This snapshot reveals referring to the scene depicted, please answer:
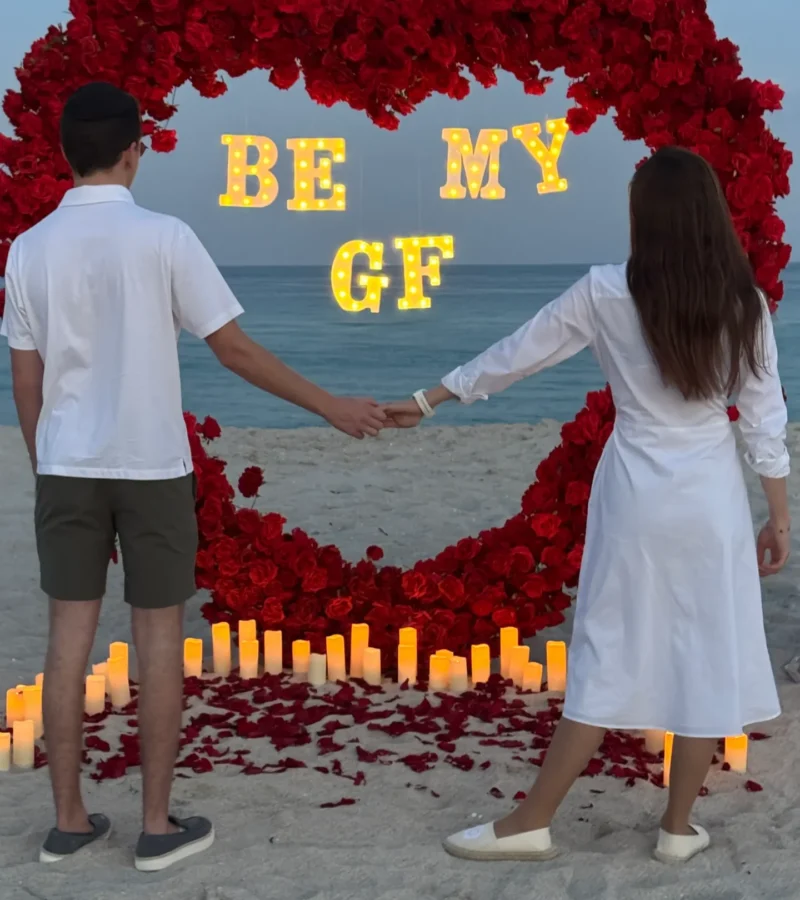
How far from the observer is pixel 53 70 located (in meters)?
4.24

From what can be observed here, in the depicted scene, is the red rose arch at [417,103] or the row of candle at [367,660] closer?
the red rose arch at [417,103]

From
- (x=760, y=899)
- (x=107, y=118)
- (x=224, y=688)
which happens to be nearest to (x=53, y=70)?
(x=107, y=118)

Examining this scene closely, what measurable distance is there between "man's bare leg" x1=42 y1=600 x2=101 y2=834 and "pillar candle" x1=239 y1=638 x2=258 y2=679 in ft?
4.77

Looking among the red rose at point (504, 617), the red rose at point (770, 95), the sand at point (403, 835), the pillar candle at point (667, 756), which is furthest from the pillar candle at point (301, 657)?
the red rose at point (770, 95)

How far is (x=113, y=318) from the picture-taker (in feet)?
8.91

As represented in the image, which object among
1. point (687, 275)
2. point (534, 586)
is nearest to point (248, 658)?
point (534, 586)

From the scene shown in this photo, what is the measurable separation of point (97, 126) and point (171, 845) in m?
1.75

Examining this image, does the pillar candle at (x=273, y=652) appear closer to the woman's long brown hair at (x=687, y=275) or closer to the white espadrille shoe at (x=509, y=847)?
the white espadrille shoe at (x=509, y=847)

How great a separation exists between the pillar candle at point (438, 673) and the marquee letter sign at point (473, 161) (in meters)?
1.75

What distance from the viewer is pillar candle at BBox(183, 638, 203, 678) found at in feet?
14.4

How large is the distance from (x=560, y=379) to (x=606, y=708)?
54.9 ft

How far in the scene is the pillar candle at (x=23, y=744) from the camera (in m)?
3.59

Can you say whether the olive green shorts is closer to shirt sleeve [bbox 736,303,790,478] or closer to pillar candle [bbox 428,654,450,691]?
shirt sleeve [bbox 736,303,790,478]

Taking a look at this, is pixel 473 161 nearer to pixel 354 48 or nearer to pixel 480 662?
pixel 354 48
